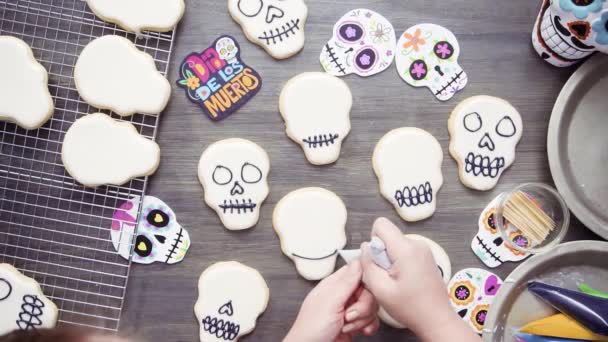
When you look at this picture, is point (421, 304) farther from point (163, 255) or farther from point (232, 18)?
point (232, 18)

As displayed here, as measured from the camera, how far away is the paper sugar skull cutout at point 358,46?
97cm

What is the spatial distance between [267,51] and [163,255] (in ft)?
1.32

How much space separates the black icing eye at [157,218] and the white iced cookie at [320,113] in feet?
0.86

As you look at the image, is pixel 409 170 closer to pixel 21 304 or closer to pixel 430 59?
pixel 430 59

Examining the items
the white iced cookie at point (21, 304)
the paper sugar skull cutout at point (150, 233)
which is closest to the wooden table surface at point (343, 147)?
the paper sugar skull cutout at point (150, 233)

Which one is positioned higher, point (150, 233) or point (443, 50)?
point (443, 50)

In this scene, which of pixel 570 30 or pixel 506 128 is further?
pixel 506 128

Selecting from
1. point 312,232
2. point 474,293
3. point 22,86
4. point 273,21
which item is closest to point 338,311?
point 312,232

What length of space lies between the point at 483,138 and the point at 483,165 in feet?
0.16

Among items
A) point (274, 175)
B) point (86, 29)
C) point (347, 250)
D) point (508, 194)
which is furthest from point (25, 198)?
point (508, 194)

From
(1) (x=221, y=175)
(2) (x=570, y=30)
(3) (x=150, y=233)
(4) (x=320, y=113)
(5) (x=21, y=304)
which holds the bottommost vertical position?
(5) (x=21, y=304)

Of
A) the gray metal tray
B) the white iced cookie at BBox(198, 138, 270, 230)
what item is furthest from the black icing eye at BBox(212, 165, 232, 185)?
the gray metal tray

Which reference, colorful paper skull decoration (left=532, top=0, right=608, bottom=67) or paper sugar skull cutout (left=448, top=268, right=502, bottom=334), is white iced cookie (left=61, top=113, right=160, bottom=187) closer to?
paper sugar skull cutout (left=448, top=268, right=502, bottom=334)

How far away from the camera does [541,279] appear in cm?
93
